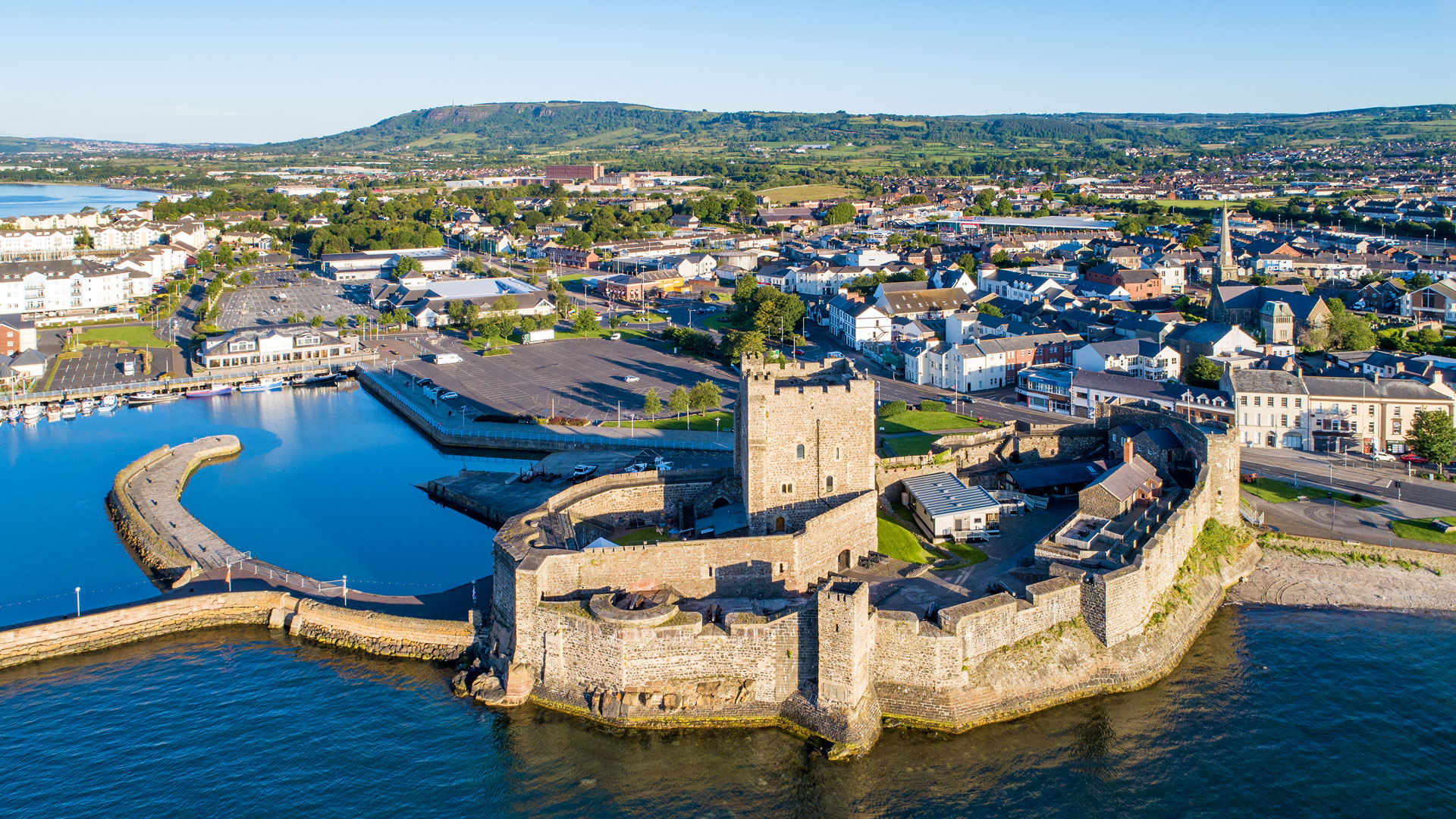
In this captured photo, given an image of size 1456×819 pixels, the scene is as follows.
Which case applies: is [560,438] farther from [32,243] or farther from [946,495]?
[32,243]

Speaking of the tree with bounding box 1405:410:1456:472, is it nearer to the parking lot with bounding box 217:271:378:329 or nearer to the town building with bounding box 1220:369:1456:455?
the town building with bounding box 1220:369:1456:455

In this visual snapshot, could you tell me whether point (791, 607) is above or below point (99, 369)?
below

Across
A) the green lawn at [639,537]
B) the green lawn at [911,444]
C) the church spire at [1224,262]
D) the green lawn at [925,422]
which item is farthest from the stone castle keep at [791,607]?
the church spire at [1224,262]

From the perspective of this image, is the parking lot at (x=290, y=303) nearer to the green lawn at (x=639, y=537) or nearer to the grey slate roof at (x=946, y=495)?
the green lawn at (x=639, y=537)

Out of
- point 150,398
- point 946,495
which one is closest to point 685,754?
point 946,495

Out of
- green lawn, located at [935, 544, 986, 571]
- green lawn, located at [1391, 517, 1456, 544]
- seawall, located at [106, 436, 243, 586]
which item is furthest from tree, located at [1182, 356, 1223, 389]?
seawall, located at [106, 436, 243, 586]
